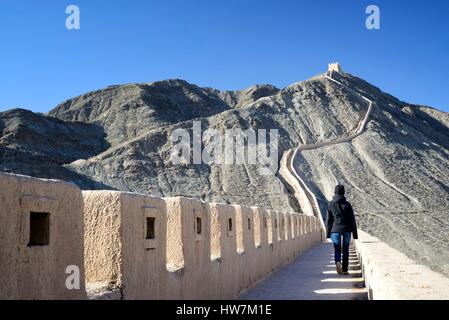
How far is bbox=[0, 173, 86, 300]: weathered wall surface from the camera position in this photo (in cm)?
292

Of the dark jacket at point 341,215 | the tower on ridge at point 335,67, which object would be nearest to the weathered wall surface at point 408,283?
the dark jacket at point 341,215

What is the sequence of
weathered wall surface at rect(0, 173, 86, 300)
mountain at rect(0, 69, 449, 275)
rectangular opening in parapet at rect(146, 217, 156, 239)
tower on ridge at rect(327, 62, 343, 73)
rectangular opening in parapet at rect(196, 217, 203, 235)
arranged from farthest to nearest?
1. tower on ridge at rect(327, 62, 343, 73)
2. mountain at rect(0, 69, 449, 275)
3. rectangular opening in parapet at rect(196, 217, 203, 235)
4. rectangular opening in parapet at rect(146, 217, 156, 239)
5. weathered wall surface at rect(0, 173, 86, 300)

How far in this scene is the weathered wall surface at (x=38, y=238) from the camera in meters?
2.92

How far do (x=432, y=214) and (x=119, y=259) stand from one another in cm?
4791

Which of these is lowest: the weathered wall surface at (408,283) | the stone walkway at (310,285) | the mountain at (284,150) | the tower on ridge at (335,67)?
the stone walkway at (310,285)

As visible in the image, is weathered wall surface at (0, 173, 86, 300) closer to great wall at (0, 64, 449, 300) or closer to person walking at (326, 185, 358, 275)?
great wall at (0, 64, 449, 300)

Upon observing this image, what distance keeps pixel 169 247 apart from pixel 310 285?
4.64 metres

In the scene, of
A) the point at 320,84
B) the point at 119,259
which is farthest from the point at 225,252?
the point at 320,84

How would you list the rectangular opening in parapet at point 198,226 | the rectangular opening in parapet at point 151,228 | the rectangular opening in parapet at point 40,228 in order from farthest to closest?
the rectangular opening in parapet at point 198,226
the rectangular opening in parapet at point 151,228
the rectangular opening in parapet at point 40,228

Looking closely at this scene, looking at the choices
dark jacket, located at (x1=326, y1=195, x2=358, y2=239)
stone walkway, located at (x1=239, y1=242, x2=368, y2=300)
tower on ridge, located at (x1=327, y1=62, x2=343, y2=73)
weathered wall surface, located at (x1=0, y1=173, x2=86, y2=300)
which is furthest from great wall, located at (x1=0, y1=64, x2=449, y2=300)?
tower on ridge, located at (x1=327, y1=62, x2=343, y2=73)

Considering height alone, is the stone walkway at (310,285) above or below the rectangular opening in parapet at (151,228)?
below

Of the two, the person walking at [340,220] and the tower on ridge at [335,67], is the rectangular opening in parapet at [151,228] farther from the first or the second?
the tower on ridge at [335,67]

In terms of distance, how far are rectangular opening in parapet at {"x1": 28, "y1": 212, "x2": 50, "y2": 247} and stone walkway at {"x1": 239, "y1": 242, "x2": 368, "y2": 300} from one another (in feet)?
17.6
